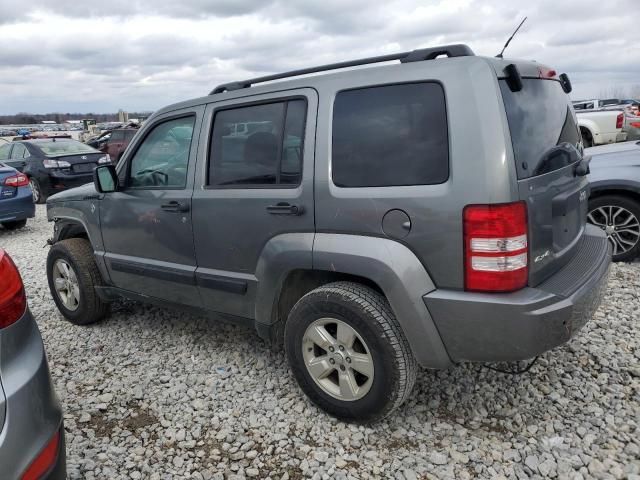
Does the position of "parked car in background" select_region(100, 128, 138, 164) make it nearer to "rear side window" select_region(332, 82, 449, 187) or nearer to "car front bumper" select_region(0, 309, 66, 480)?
"rear side window" select_region(332, 82, 449, 187)

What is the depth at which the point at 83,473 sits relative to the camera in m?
2.49

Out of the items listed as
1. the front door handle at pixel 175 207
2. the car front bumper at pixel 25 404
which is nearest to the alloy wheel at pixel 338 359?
the front door handle at pixel 175 207

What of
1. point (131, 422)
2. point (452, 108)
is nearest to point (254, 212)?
point (452, 108)

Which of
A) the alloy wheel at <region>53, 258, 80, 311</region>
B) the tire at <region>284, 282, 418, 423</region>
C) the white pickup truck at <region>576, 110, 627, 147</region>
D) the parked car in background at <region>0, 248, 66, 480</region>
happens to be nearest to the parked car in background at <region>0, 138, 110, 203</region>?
the alloy wheel at <region>53, 258, 80, 311</region>

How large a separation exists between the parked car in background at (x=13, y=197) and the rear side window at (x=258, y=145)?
676 centimetres

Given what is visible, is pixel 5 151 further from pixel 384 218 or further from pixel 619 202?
pixel 619 202

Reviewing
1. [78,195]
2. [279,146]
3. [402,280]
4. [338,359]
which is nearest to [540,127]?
[402,280]

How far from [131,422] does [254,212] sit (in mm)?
1434

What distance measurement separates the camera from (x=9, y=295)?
1.88m

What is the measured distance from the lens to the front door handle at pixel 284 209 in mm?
2668

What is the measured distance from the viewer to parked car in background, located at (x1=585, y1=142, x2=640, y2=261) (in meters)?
4.88

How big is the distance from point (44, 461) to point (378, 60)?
240 centimetres

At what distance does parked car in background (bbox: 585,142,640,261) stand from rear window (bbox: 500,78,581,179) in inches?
91.2

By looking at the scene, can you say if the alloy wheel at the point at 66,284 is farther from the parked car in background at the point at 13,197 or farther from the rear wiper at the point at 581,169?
the parked car in background at the point at 13,197
